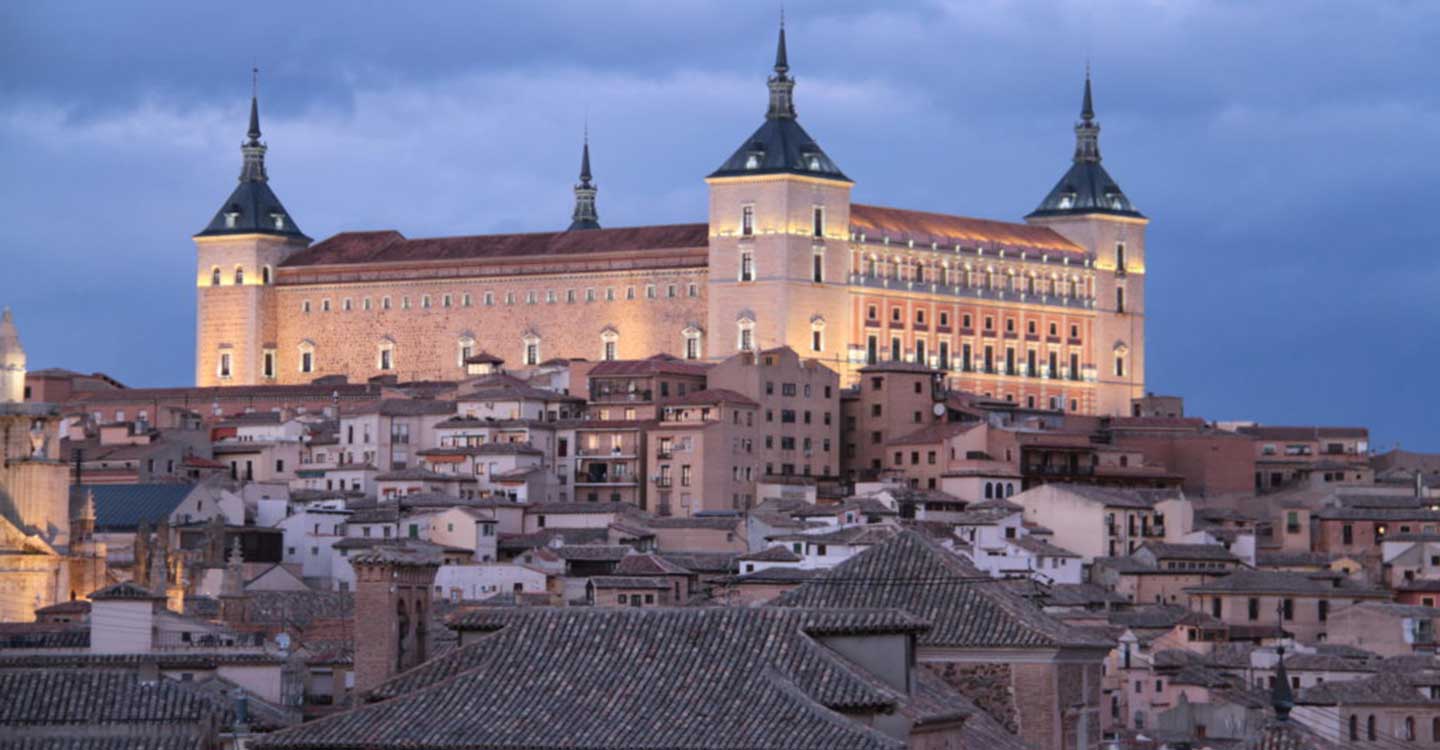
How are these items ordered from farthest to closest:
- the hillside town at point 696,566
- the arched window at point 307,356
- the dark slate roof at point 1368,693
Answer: the arched window at point 307,356 → the dark slate roof at point 1368,693 → the hillside town at point 696,566

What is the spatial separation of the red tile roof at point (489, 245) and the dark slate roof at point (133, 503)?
4690 cm

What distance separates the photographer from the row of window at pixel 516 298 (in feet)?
474

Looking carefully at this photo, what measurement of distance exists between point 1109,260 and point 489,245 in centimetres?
2710

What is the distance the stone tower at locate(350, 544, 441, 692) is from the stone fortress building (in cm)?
10602

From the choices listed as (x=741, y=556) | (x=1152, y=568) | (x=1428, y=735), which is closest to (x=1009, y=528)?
(x=1152, y=568)

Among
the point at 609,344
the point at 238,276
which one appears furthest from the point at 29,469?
the point at 238,276

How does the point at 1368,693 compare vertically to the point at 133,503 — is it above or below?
below

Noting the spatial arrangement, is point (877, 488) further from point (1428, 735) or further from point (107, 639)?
point (107, 639)

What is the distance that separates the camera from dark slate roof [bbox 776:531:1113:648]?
3319cm

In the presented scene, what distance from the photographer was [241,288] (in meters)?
155

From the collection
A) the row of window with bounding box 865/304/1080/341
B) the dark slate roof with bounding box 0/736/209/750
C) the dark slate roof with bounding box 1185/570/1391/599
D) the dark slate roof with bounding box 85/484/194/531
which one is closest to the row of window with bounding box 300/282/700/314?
the row of window with bounding box 865/304/1080/341

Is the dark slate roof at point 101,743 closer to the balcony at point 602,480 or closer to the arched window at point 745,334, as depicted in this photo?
the balcony at point 602,480

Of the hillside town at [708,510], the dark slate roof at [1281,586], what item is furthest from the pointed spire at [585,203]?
the dark slate roof at [1281,586]

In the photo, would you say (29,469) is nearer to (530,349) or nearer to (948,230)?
(530,349)
